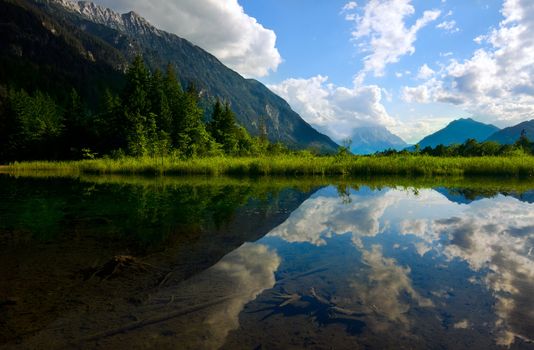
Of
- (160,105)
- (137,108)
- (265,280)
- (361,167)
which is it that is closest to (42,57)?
(160,105)

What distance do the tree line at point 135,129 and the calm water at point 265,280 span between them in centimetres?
3380

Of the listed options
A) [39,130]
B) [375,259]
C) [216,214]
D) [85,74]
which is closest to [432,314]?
[375,259]

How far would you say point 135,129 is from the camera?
46.8 m

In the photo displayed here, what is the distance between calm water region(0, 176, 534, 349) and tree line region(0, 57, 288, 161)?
1331 inches

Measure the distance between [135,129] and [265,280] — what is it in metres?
45.2

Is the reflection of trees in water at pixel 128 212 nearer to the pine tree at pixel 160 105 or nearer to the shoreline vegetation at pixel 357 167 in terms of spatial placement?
the shoreline vegetation at pixel 357 167

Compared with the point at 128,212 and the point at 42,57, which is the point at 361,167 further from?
the point at 42,57

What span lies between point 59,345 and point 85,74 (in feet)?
677

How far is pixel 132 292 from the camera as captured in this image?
565 centimetres

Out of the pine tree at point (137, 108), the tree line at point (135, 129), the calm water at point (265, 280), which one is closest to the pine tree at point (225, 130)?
the tree line at point (135, 129)

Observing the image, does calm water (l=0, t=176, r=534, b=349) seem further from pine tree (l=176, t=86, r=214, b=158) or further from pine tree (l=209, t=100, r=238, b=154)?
pine tree (l=209, t=100, r=238, b=154)

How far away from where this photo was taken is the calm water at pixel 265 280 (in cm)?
430

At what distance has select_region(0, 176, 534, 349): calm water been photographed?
430 centimetres

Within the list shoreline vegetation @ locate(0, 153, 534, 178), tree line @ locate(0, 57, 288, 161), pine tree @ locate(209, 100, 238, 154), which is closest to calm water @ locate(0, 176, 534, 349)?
shoreline vegetation @ locate(0, 153, 534, 178)
